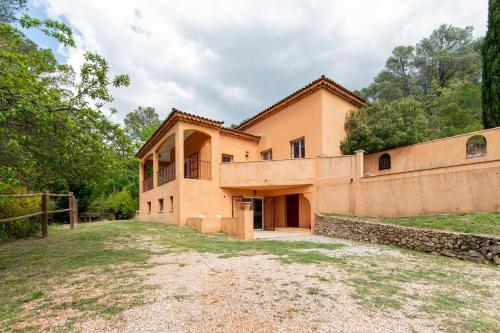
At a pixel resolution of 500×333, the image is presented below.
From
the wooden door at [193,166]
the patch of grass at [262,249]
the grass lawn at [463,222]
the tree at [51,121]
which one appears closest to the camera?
the tree at [51,121]

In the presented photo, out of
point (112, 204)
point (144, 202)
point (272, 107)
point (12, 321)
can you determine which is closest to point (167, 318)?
point (12, 321)

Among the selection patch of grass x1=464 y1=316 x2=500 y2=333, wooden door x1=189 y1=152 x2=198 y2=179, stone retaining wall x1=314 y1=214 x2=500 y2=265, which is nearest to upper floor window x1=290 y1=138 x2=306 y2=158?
stone retaining wall x1=314 y1=214 x2=500 y2=265

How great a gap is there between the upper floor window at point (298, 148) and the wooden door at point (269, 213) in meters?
3.33

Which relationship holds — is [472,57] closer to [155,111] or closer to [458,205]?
[458,205]

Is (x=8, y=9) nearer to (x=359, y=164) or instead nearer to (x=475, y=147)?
(x=359, y=164)

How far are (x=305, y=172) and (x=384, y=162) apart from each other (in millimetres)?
5342

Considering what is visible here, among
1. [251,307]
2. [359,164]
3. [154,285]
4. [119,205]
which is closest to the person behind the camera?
[251,307]

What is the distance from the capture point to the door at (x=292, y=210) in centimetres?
1767

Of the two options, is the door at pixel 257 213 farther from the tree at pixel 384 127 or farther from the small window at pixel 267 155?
the tree at pixel 384 127

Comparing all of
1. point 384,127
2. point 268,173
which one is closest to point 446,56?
point 384,127

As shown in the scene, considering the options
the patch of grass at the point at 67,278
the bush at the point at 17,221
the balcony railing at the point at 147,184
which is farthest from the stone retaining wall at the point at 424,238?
the balcony railing at the point at 147,184

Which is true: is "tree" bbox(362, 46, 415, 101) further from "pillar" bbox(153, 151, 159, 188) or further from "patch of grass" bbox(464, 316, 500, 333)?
"patch of grass" bbox(464, 316, 500, 333)

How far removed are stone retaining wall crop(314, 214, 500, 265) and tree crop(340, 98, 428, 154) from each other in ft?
18.4

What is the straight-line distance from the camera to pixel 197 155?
18.7 metres
